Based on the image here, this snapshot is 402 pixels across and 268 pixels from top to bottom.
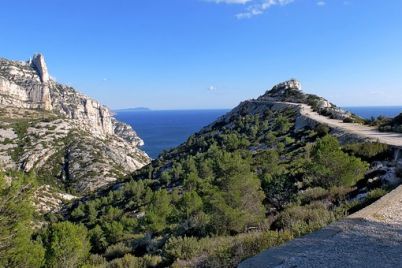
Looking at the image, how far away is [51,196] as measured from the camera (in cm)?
7638

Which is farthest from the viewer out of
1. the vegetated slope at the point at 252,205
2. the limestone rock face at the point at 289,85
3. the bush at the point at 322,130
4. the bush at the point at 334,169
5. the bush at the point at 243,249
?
the limestone rock face at the point at 289,85

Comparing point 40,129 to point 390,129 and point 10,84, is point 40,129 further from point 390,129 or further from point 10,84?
point 390,129

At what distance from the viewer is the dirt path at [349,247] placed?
21.5 ft

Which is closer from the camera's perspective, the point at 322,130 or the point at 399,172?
the point at 399,172

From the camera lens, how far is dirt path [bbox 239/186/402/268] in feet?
21.5

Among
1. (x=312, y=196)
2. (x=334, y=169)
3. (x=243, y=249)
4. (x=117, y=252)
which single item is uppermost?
(x=334, y=169)

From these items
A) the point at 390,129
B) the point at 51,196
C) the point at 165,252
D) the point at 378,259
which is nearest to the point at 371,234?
the point at 378,259

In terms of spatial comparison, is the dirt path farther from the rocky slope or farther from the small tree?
the rocky slope

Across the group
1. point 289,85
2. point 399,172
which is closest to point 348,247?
point 399,172

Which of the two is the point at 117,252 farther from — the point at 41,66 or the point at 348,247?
the point at 41,66

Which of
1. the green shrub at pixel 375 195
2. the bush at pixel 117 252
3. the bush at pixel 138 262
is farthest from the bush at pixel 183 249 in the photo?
the bush at pixel 117 252

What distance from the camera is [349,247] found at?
715 centimetres

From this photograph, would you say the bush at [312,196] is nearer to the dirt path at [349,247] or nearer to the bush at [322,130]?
the dirt path at [349,247]

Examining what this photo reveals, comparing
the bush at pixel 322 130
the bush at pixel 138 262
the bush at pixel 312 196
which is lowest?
the bush at pixel 138 262
